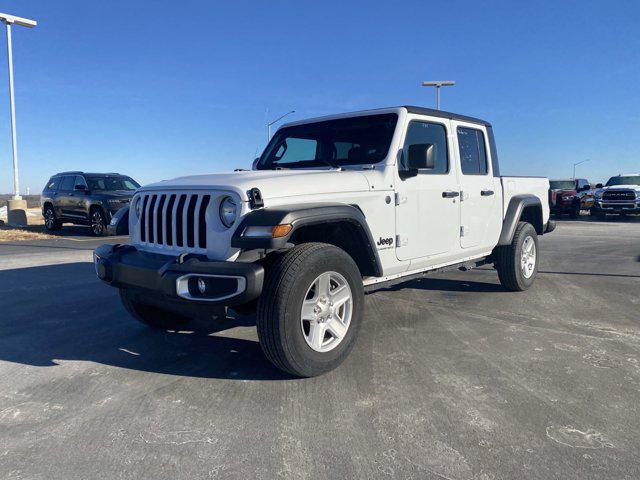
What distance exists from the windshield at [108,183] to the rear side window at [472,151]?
1222 cm

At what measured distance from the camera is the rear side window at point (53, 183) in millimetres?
16078

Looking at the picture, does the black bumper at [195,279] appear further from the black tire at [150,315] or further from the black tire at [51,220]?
the black tire at [51,220]

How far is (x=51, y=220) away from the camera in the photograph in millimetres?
16047

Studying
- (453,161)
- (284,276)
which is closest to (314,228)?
(284,276)

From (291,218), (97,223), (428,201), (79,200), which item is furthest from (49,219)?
(291,218)

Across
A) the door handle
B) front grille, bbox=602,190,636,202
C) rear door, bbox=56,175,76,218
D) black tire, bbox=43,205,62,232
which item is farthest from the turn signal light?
front grille, bbox=602,190,636,202

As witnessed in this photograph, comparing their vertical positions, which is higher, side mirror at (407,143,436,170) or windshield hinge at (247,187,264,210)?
side mirror at (407,143,436,170)

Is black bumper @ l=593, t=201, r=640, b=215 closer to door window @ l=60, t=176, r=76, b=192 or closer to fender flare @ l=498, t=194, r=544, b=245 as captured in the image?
fender flare @ l=498, t=194, r=544, b=245

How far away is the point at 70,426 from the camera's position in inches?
112

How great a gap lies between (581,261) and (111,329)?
25.4ft

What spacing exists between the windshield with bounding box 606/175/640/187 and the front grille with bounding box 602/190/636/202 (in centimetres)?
152

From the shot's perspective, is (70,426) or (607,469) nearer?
(607,469)

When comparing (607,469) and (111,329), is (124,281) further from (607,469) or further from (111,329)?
(607,469)

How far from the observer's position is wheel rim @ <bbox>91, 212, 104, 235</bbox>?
1424 cm
